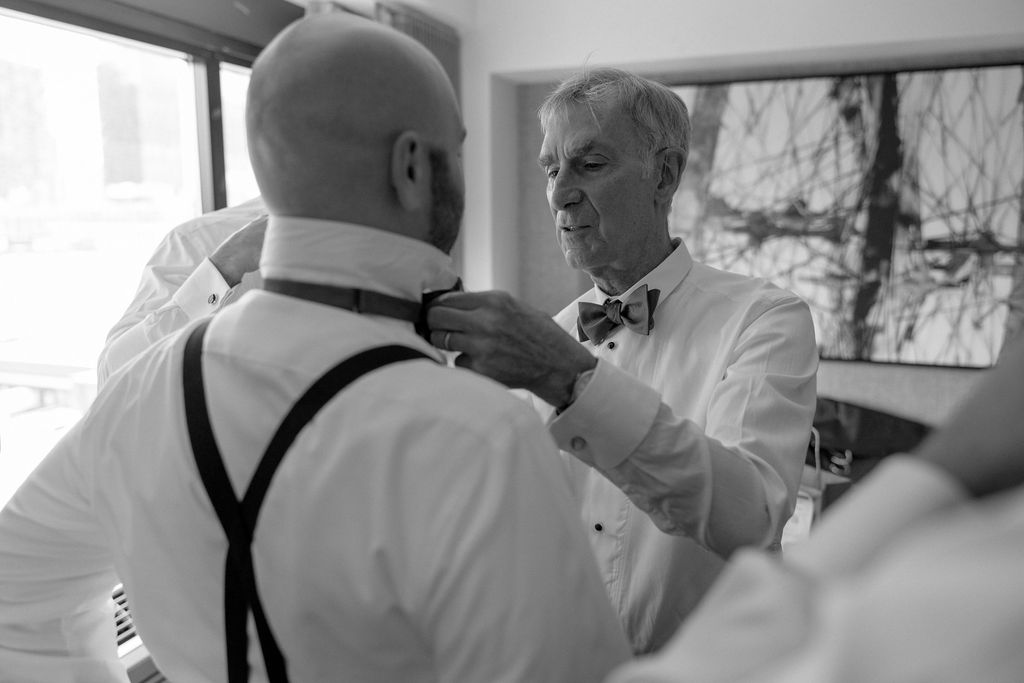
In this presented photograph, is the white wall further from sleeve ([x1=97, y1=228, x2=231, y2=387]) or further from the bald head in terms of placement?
the bald head

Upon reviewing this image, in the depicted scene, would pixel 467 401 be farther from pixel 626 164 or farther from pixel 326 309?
pixel 626 164

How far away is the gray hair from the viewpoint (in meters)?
1.59

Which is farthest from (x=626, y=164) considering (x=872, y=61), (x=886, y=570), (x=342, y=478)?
(x=872, y=61)

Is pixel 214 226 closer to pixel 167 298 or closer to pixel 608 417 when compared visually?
pixel 167 298

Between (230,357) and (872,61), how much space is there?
12.1ft

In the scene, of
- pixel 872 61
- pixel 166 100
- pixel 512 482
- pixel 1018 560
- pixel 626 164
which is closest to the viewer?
pixel 1018 560

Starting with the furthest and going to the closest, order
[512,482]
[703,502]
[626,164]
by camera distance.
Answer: [626,164], [703,502], [512,482]

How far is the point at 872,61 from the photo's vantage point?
A: 3.67m

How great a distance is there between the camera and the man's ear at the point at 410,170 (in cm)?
76

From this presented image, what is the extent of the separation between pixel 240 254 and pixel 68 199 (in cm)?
145

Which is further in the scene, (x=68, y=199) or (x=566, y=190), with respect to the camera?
(x=68, y=199)

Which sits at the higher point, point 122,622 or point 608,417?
point 608,417

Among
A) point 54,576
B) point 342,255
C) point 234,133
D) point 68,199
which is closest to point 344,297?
point 342,255

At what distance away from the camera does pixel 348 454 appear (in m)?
0.71
